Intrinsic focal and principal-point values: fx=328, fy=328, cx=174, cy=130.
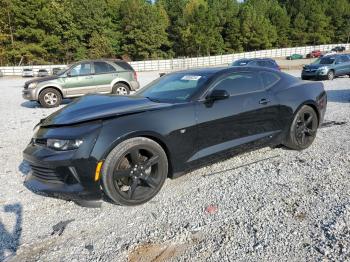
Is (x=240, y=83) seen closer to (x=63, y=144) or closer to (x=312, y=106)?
(x=312, y=106)

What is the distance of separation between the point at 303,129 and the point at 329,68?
1513 cm

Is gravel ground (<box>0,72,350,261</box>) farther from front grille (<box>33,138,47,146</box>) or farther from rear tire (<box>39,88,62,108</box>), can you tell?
rear tire (<box>39,88,62,108</box>)

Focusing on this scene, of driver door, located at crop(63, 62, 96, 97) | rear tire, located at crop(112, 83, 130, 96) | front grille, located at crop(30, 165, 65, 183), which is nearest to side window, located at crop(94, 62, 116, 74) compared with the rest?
driver door, located at crop(63, 62, 96, 97)

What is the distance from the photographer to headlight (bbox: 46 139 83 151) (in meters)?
3.38

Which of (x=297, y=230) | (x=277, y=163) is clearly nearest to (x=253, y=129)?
(x=277, y=163)

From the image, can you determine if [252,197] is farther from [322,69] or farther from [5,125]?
[322,69]

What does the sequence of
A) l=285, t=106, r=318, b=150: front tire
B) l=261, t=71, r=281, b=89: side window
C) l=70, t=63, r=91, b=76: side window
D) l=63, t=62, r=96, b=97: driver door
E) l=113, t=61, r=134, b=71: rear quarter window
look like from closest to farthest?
l=261, t=71, r=281, b=89: side window, l=285, t=106, r=318, b=150: front tire, l=63, t=62, r=96, b=97: driver door, l=70, t=63, r=91, b=76: side window, l=113, t=61, r=134, b=71: rear quarter window

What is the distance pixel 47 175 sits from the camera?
3.55 m

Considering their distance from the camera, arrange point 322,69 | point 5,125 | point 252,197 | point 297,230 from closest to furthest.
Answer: point 297,230 < point 252,197 < point 5,125 < point 322,69

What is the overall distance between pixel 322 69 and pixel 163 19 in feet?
178

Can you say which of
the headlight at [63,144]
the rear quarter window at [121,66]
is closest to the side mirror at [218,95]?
the headlight at [63,144]

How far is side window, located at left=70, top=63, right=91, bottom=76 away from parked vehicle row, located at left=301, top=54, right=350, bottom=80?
12.8 metres

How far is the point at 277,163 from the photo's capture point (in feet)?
15.5

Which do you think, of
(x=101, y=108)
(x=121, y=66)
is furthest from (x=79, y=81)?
(x=101, y=108)
